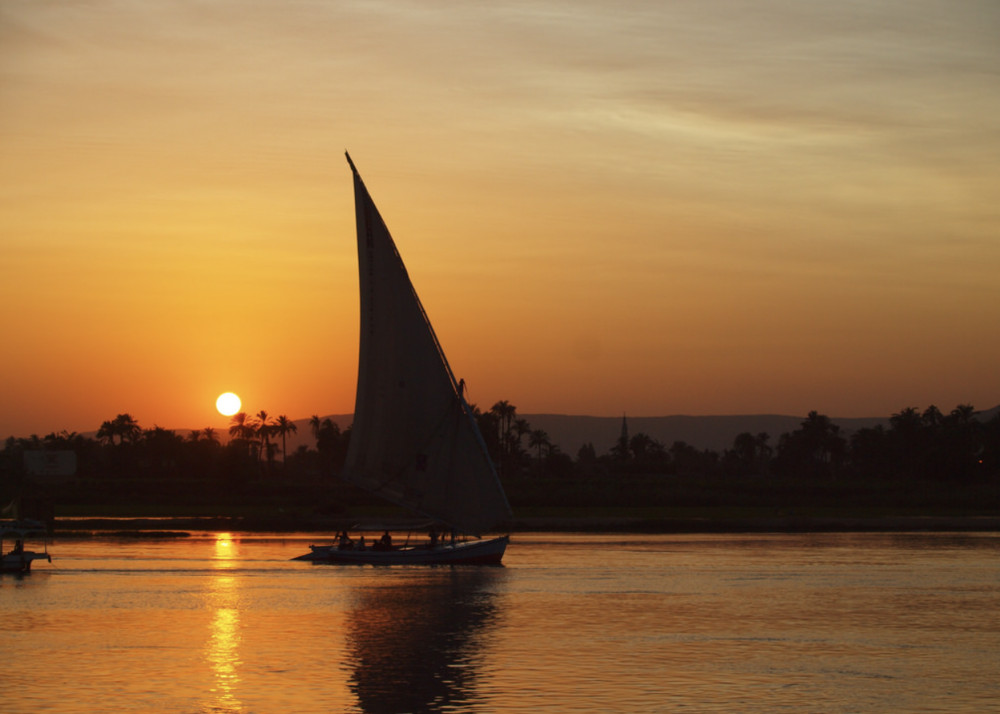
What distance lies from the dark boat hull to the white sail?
2.77 metres

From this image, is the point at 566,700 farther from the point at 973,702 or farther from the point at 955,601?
the point at 955,601

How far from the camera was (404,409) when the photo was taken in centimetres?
6222

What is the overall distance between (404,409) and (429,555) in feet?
25.6

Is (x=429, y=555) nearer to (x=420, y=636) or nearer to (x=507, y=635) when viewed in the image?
(x=420, y=636)

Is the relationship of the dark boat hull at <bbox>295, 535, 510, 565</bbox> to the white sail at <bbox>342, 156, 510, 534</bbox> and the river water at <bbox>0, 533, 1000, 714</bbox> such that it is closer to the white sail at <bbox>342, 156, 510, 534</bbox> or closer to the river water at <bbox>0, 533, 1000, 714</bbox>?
the river water at <bbox>0, 533, 1000, 714</bbox>

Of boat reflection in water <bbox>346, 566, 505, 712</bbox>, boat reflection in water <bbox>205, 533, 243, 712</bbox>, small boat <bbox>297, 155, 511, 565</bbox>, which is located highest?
small boat <bbox>297, 155, 511, 565</bbox>

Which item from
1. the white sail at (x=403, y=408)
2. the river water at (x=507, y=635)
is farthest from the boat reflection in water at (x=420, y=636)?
the white sail at (x=403, y=408)

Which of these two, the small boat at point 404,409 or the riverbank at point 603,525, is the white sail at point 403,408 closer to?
the small boat at point 404,409

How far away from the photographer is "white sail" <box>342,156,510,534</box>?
2441 inches

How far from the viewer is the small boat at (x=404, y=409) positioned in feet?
203

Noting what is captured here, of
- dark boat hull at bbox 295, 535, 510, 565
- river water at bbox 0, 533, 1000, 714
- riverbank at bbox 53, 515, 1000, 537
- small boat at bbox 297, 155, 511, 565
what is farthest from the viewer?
riverbank at bbox 53, 515, 1000, 537

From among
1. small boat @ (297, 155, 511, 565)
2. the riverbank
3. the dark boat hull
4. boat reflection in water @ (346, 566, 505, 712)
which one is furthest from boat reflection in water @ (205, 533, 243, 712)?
the riverbank

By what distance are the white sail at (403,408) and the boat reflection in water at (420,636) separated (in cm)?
440

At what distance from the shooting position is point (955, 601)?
50.6 m
